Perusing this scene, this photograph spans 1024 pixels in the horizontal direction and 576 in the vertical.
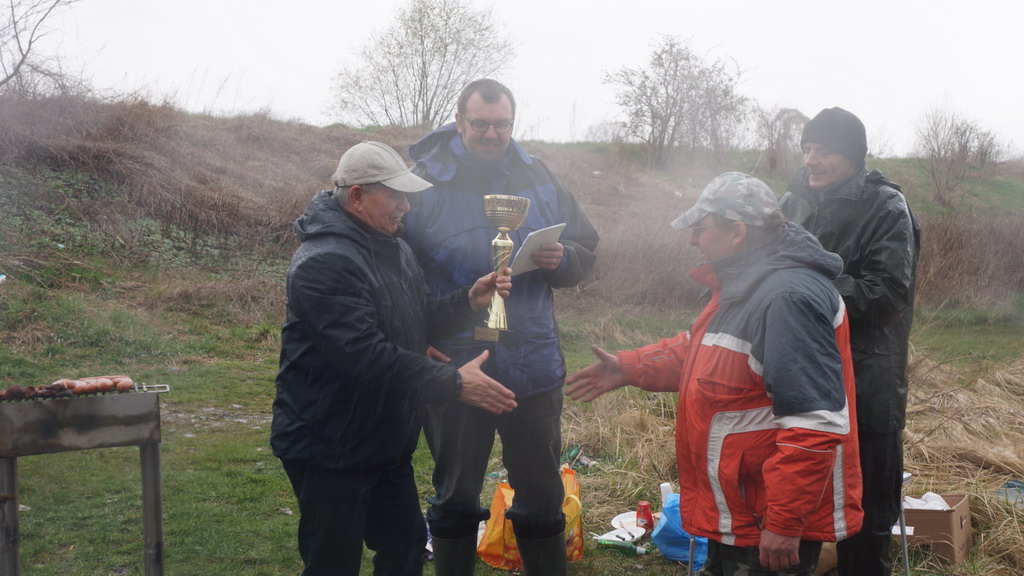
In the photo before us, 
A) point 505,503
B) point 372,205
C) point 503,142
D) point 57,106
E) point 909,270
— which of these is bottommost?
point 505,503

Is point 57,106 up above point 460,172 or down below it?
above

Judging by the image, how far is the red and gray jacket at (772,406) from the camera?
89.0 inches

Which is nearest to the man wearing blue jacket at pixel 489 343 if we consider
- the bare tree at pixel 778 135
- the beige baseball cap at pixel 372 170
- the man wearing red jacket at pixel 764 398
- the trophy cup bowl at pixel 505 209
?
the trophy cup bowl at pixel 505 209

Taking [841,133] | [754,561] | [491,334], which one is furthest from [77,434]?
[841,133]

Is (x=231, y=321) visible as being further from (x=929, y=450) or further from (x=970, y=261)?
(x=970, y=261)

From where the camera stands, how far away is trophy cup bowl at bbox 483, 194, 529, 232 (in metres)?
3.31

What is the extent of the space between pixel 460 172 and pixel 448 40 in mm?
23470

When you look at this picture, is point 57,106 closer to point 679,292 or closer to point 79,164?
point 79,164

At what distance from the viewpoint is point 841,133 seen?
3.38 meters

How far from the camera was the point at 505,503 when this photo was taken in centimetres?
423

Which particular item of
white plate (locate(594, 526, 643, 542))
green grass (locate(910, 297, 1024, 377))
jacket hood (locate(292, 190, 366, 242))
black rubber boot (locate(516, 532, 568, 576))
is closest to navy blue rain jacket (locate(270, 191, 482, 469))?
jacket hood (locate(292, 190, 366, 242))

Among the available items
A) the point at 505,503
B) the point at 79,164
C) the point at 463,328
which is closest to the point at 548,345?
the point at 463,328

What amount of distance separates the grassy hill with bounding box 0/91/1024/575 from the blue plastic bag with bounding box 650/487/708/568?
0.14m

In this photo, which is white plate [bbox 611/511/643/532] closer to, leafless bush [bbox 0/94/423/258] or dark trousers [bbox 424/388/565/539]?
dark trousers [bbox 424/388/565/539]
